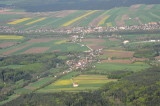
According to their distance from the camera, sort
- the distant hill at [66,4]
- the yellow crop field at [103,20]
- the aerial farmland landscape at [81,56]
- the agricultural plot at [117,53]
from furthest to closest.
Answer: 1. the distant hill at [66,4]
2. the yellow crop field at [103,20]
3. the agricultural plot at [117,53]
4. the aerial farmland landscape at [81,56]

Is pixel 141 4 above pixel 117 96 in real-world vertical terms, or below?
above

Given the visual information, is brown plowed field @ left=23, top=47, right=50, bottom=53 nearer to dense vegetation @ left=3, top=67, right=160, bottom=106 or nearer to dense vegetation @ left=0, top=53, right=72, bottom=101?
dense vegetation @ left=0, top=53, right=72, bottom=101

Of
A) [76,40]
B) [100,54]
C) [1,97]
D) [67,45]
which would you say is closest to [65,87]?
[1,97]

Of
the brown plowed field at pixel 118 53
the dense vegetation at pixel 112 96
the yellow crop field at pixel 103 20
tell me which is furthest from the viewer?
the yellow crop field at pixel 103 20

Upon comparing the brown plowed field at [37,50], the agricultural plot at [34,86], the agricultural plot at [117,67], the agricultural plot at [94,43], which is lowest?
the agricultural plot at [34,86]

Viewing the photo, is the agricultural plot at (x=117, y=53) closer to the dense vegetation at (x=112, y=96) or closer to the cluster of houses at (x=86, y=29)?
the dense vegetation at (x=112, y=96)

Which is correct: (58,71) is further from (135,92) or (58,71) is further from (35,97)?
(135,92)

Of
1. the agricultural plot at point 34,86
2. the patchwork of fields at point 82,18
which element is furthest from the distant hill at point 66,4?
the agricultural plot at point 34,86
